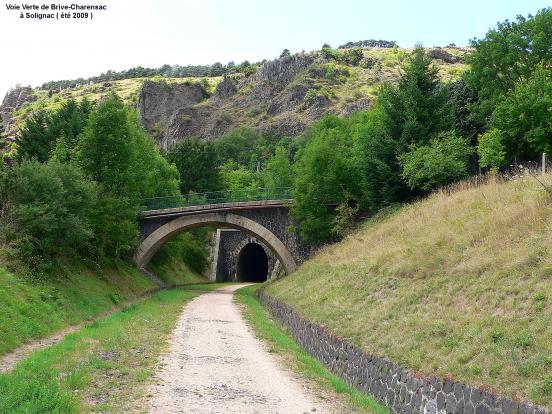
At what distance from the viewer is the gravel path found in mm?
7643

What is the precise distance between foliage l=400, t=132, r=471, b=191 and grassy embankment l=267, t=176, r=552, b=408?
23.3ft

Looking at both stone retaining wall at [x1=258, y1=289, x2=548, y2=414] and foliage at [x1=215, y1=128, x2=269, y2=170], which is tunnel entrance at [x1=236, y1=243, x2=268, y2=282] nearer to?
foliage at [x1=215, y1=128, x2=269, y2=170]

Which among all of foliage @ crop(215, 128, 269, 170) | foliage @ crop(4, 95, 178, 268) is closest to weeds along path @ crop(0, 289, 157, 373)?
foliage @ crop(4, 95, 178, 268)

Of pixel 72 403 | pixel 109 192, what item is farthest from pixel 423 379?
pixel 109 192

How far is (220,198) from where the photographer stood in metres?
38.9

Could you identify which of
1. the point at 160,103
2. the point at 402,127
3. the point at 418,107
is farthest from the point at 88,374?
the point at 160,103

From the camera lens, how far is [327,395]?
8.77 m

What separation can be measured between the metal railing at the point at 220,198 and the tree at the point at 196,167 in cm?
2022

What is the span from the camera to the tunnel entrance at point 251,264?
205 ft

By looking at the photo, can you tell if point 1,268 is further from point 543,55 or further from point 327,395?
point 543,55

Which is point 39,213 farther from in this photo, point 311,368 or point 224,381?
point 224,381

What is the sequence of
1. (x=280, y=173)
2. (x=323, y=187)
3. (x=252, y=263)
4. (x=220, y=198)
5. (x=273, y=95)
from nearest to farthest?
(x=323, y=187)
(x=220, y=198)
(x=280, y=173)
(x=252, y=263)
(x=273, y=95)

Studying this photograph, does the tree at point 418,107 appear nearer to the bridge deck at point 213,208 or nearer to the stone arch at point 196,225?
the bridge deck at point 213,208

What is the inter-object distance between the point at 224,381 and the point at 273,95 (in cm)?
12630
